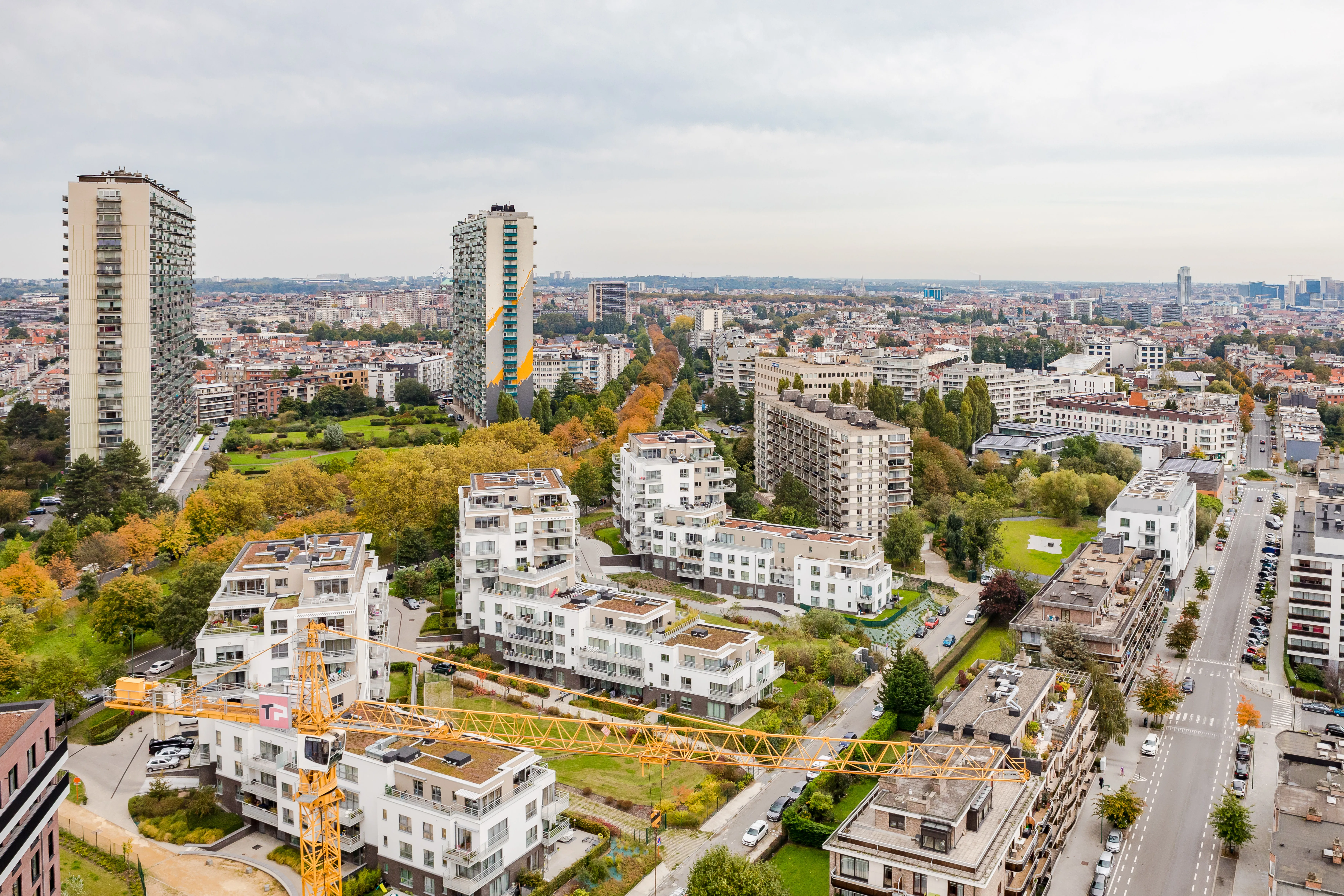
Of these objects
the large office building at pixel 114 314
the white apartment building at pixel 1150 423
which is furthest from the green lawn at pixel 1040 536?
the large office building at pixel 114 314

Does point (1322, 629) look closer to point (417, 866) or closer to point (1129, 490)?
point (1129, 490)

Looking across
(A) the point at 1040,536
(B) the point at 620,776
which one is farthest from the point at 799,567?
(A) the point at 1040,536

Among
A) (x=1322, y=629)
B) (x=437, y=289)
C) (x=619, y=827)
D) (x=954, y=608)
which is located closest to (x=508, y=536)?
(x=619, y=827)

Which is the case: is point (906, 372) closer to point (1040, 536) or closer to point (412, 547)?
point (1040, 536)

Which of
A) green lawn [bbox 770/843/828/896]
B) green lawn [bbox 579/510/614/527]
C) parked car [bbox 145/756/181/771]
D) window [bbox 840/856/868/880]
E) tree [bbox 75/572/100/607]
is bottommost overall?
green lawn [bbox 770/843/828/896]

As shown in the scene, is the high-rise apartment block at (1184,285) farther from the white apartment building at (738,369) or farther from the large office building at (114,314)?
the large office building at (114,314)

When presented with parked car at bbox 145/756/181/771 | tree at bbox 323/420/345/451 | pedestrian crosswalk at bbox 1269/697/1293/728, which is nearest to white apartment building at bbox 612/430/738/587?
pedestrian crosswalk at bbox 1269/697/1293/728

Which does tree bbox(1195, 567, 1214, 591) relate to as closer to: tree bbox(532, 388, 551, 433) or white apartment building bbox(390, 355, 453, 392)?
tree bbox(532, 388, 551, 433)
